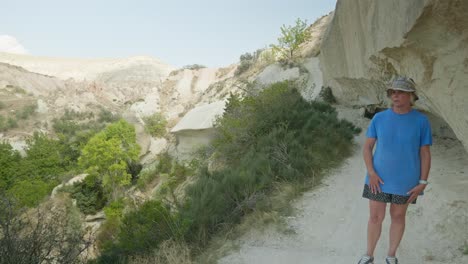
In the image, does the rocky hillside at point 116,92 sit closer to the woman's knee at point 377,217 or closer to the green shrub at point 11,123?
the green shrub at point 11,123

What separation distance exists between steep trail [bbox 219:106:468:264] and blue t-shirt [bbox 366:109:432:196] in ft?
4.23

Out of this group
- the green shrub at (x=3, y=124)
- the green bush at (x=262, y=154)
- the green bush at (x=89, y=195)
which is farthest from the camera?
the green shrub at (x=3, y=124)

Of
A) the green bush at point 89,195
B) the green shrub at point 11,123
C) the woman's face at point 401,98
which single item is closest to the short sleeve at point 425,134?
the woman's face at point 401,98

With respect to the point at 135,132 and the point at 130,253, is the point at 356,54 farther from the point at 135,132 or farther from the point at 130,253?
the point at 135,132

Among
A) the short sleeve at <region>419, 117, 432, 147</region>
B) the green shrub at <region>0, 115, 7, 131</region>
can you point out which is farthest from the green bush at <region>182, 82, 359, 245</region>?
the green shrub at <region>0, 115, 7, 131</region>

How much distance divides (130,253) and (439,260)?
3.73 metres

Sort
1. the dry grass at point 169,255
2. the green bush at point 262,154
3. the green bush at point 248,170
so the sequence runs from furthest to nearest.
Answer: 1. the green bush at point 262,154
2. the green bush at point 248,170
3. the dry grass at point 169,255

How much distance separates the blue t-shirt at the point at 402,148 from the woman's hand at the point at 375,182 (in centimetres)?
4

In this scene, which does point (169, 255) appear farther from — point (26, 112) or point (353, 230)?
point (26, 112)

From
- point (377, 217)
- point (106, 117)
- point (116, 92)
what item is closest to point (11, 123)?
point (106, 117)

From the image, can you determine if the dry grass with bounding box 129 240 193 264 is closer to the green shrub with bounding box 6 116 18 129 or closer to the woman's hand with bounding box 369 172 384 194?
the woman's hand with bounding box 369 172 384 194

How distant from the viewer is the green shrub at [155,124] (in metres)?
28.8

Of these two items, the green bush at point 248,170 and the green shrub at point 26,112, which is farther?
the green shrub at point 26,112

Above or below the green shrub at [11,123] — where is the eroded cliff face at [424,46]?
above
